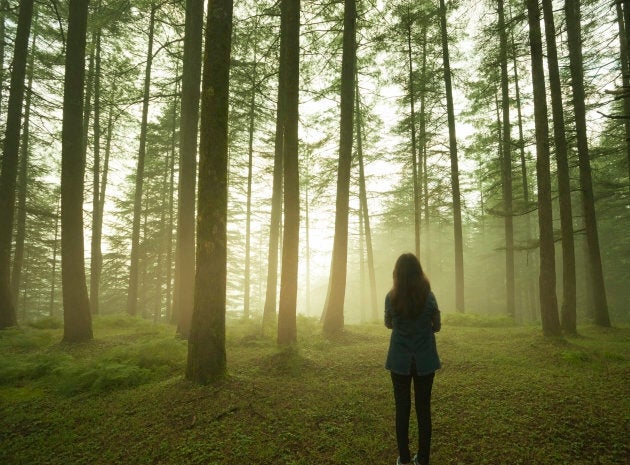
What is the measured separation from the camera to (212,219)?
5465mm

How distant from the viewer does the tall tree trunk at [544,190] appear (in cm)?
924

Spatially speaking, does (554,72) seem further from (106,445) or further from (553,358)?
(106,445)

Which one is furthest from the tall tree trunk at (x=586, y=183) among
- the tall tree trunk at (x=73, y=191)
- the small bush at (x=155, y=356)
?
the tall tree trunk at (x=73, y=191)

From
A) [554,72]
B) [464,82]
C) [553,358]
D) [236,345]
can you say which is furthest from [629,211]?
[236,345]

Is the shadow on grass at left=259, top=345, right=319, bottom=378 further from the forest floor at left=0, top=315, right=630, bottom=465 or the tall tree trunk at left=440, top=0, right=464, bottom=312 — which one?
the tall tree trunk at left=440, top=0, right=464, bottom=312

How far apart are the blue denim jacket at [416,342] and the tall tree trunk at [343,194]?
6584 mm

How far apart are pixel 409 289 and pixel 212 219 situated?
345 centimetres

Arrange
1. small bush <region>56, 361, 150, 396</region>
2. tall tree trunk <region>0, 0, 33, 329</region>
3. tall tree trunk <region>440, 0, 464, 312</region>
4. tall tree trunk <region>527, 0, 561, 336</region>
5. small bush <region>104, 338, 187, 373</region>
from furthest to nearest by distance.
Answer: tall tree trunk <region>440, 0, 464, 312</region>
tall tree trunk <region>0, 0, 33, 329</region>
tall tree trunk <region>527, 0, 561, 336</region>
small bush <region>104, 338, 187, 373</region>
small bush <region>56, 361, 150, 396</region>

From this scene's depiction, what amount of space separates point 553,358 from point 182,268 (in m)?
9.74

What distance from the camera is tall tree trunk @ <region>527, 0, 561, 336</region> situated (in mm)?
9242

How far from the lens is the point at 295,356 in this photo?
23.4 ft

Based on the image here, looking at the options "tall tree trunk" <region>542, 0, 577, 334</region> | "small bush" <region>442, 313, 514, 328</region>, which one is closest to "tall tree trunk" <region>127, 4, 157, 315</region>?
"small bush" <region>442, 313, 514, 328</region>

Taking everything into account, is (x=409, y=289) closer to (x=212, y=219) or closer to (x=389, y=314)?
(x=389, y=314)

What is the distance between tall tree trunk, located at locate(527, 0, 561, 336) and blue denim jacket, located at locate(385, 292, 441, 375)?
7590 millimetres
